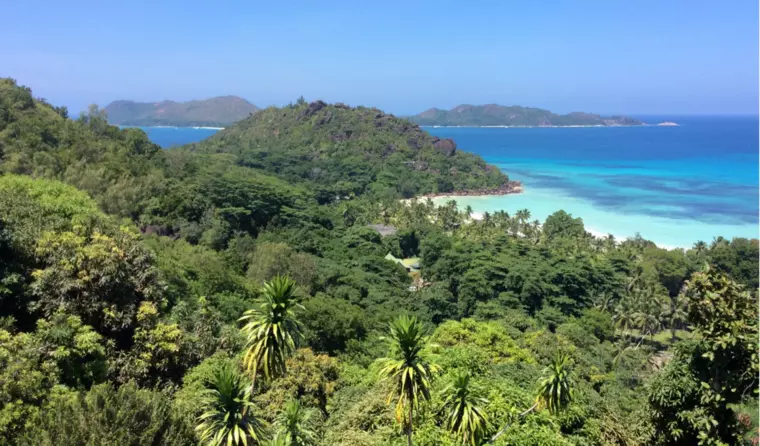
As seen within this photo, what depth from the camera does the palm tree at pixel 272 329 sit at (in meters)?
9.59

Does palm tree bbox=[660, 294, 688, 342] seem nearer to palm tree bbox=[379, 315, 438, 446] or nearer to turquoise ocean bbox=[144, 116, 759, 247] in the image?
turquoise ocean bbox=[144, 116, 759, 247]

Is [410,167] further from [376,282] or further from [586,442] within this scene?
[586,442]

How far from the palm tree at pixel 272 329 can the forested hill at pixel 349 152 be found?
74.7 meters

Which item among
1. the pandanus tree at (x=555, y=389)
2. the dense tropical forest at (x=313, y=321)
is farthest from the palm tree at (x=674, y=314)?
the pandanus tree at (x=555, y=389)

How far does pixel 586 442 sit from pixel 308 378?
8.51m

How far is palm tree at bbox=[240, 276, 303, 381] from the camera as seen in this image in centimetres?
959

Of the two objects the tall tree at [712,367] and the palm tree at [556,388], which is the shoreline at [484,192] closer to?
the palm tree at [556,388]

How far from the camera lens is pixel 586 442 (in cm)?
1280

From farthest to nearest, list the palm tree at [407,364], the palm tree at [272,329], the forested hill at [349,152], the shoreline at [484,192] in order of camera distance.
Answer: the forested hill at [349,152], the shoreline at [484,192], the palm tree at [272,329], the palm tree at [407,364]

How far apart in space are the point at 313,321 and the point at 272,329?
1388 centimetres

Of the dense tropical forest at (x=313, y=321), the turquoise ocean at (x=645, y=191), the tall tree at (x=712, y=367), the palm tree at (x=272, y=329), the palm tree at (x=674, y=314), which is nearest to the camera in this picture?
the tall tree at (x=712, y=367)

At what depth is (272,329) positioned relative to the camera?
9.63 m

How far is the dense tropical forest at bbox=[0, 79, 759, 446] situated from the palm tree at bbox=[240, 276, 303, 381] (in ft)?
0.14


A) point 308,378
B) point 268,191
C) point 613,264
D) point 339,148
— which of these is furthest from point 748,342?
point 339,148
